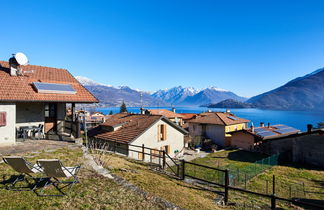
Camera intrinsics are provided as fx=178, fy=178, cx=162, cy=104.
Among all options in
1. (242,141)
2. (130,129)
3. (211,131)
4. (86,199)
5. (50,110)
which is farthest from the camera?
(211,131)

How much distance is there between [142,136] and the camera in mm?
19922

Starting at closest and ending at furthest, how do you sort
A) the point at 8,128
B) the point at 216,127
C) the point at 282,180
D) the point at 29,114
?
the point at 8,128 → the point at 29,114 → the point at 282,180 → the point at 216,127

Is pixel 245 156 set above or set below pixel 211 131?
below

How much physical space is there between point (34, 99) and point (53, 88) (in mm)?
1801

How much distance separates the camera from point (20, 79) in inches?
518

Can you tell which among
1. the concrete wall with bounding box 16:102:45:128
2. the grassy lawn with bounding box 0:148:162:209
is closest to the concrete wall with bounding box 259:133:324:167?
the grassy lawn with bounding box 0:148:162:209

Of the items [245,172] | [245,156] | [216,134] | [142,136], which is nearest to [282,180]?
[245,172]

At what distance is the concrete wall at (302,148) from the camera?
19500 millimetres

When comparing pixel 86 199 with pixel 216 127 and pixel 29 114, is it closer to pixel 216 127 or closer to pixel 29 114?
pixel 29 114

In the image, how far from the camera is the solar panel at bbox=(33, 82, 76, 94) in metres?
12.9

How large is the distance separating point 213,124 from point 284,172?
59.5 feet

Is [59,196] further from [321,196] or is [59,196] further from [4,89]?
[321,196]

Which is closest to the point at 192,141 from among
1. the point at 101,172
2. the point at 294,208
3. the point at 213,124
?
the point at 213,124

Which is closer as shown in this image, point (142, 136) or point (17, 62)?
point (17, 62)
